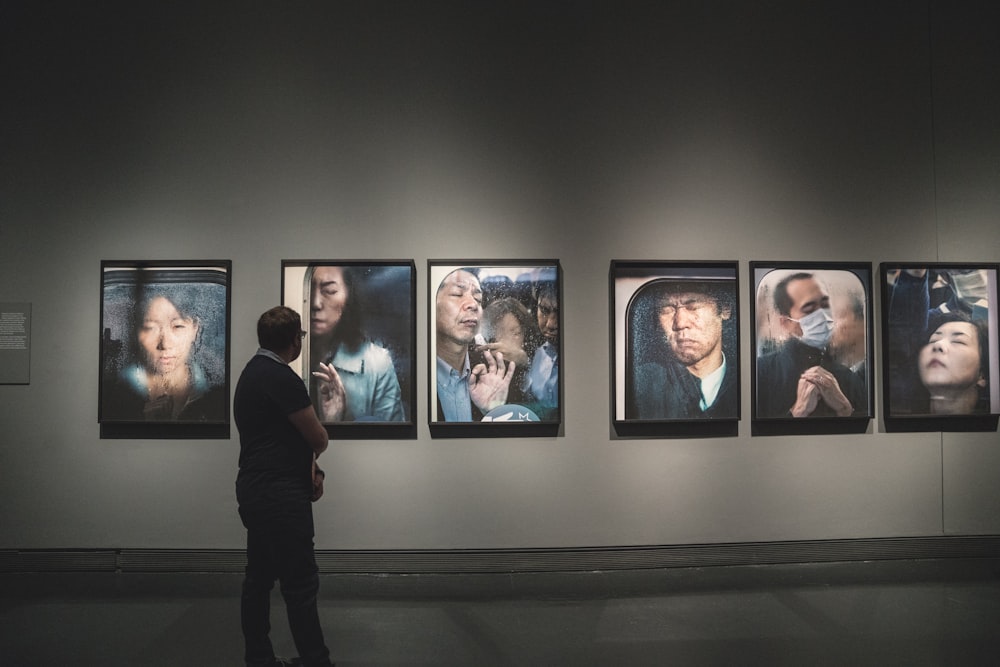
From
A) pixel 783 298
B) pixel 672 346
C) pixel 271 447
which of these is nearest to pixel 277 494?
pixel 271 447

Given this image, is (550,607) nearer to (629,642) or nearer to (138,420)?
(629,642)

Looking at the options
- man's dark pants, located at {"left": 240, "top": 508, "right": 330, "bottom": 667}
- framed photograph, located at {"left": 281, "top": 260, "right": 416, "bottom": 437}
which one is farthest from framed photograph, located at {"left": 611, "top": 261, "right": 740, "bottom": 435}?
man's dark pants, located at {"left": 240, "top": 508, "right": 330, "bottom": 667}

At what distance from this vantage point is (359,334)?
4641 mm

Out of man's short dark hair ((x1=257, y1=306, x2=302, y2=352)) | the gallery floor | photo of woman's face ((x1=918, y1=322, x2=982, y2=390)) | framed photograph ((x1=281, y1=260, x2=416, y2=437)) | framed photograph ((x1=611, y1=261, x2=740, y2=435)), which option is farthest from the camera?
photo of woman's face ((x1=918, y1=322, x2=982, y2=390))

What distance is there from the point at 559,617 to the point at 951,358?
371cm

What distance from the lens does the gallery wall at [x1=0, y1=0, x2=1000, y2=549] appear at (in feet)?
15.4

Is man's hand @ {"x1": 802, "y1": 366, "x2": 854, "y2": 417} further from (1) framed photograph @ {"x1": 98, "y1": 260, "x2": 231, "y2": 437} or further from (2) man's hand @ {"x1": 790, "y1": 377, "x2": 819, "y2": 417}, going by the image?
(1) framed photograph @ {"x1": 98, "y1": 260, "x2": 231, "y2": 437}

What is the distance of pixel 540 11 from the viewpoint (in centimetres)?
485

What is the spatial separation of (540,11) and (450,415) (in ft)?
10.4

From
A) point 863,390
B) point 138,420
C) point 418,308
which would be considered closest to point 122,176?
point 138,420

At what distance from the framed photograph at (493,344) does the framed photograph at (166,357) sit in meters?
1.59

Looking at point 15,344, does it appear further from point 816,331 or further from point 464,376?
point 816,331

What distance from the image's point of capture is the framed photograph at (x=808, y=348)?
4.84m

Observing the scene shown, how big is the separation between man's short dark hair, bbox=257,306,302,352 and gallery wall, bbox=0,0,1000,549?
65.8 inches
